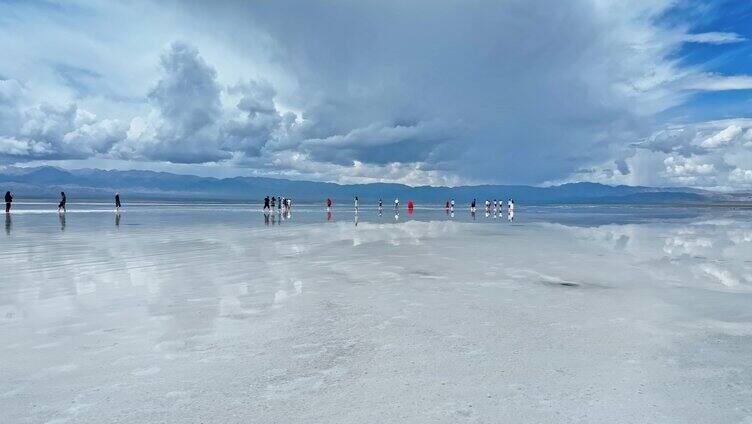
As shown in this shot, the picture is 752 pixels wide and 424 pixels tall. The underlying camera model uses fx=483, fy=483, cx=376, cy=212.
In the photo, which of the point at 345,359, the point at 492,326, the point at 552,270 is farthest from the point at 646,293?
the point at 345,359

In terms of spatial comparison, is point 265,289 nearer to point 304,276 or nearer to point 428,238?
point 304,276

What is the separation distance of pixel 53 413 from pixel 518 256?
51.9 feet

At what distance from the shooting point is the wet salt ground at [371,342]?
5.14 meters

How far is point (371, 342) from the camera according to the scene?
7.35 m

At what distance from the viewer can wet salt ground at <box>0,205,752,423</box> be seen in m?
5.14

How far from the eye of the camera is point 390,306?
9805 mm

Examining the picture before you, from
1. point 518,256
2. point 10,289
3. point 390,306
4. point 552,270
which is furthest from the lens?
point 518,256

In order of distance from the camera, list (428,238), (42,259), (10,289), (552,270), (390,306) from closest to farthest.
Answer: (390,306) < (10,289) < (552,270) < (42,259) < (428,238)

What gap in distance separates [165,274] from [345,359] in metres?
8.64

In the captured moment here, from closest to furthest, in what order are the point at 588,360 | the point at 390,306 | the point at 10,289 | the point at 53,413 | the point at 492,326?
the point at 53,413 → the point at 588,360 → the point at 492,326 → the point at 390,306 → the point at 10,289

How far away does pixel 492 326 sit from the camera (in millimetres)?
8297

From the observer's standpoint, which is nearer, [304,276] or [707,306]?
[707,306]

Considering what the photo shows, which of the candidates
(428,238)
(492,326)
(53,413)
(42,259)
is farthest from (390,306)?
(428,238)

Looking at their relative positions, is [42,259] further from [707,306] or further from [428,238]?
[707,306]
